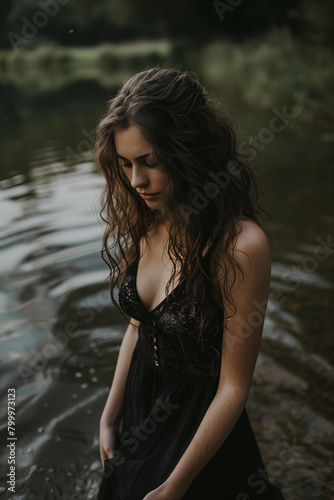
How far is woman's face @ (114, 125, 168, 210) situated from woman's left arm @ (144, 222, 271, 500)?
0.28 meters

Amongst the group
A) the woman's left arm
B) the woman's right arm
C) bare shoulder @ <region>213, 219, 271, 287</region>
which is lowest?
the woman's right arm

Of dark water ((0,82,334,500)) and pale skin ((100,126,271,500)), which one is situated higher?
pale skin ((100,126,271,500))

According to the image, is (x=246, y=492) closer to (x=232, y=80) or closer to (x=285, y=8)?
(x=232, y=80)

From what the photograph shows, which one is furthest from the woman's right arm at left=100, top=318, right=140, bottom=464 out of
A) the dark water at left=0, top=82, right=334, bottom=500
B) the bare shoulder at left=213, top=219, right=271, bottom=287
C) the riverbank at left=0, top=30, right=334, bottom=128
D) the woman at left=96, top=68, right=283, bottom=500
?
the riverbank at left=0, top=30, right=334, bottom=128

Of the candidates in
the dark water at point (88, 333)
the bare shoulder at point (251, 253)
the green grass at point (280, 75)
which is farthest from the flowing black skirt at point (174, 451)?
the green grass at point (280, 75)

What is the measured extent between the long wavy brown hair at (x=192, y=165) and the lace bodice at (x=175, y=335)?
0.12 ft

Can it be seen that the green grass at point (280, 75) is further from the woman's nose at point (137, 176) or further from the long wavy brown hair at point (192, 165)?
the woman's nose at point (137, 176)

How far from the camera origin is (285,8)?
15.8 metres

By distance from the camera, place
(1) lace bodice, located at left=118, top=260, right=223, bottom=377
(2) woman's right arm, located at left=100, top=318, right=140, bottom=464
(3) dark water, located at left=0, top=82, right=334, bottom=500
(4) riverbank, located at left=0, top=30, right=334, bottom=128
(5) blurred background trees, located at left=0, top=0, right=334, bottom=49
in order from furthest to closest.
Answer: (5) blurred background trees, located at left=0, top=0, right=334, bottom=49 < (4) riverbank, located at left=0, top=30, right=334, bottom=128 < (3) dark water, located at left=0, top=82, right=334, bottom=500 < (2) woman's right arm, located at left=100, top=318, right=140, bottom=464 < (1) lace bodice, located at left=118, top=260, right=223, bottom=377

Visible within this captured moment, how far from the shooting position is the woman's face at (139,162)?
1479 millimetres

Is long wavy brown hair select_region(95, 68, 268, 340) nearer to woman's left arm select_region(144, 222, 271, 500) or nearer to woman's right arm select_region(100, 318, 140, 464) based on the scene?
woman's left arm select_region(144, 222, 271, 500)

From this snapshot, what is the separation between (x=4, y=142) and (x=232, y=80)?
7498 millimetres

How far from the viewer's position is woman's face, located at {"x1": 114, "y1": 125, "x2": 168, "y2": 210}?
1.48 metres

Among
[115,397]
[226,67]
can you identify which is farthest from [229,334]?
[226,67]
